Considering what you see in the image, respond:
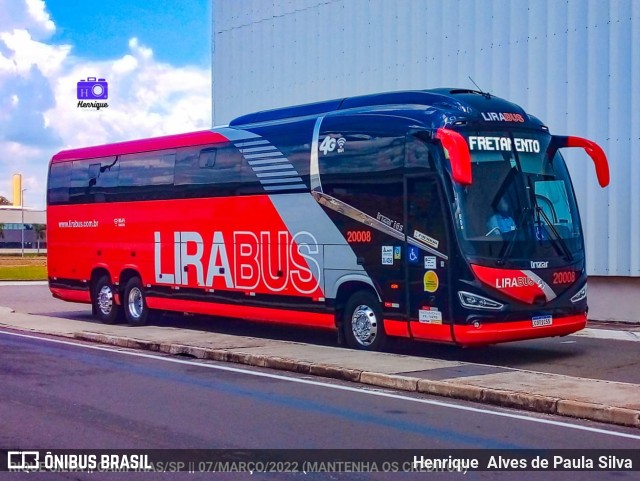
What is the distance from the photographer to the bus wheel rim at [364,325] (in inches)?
597

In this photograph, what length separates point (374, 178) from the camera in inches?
587

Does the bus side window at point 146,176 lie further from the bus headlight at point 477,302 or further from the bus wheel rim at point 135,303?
the bus headlight at point 477,302

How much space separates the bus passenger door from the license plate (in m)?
1.23

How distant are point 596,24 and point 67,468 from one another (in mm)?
15792

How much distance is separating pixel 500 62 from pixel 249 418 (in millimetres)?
13999

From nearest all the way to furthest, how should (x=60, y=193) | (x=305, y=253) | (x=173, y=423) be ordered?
(x=173, y=423) < (x=305, y=253) < (x=60, y=193)

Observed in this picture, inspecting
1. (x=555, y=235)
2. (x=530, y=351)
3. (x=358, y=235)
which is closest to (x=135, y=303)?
(x=358, y=235)

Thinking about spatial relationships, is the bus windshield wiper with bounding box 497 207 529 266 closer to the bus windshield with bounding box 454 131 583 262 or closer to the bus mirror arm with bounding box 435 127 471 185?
the bus windshield with bounding box 454 131 583 262

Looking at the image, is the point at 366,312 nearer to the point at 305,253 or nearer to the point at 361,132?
the point at 305,253

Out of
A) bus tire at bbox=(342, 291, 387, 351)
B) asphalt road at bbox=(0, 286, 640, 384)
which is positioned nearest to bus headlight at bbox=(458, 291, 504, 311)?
asphalt road at bbox=(0, 286, 640, 384)

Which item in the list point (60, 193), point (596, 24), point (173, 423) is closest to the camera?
point (173, 423)

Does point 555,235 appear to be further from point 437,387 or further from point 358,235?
point 437,387

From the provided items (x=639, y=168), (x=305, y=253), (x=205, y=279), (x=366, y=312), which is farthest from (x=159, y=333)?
(x=639, y=168)

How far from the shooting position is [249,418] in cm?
1006
